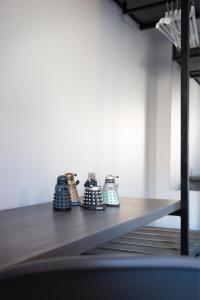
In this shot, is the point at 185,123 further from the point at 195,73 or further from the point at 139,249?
the point at 195,73

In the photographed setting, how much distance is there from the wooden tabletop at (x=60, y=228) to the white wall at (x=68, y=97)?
33 cm

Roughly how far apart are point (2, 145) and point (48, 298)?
1256 mm

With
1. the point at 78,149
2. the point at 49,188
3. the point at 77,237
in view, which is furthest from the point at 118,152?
the point at 77,237

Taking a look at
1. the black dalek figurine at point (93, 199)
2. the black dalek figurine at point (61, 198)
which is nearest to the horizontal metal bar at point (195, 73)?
the black dalek figurine at point (93, 199)

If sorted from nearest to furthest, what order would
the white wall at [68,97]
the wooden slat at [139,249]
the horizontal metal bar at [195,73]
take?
the white wall at [68,97]
the wooden slat at [139,249]
the horizontal metal bar at [195,73]

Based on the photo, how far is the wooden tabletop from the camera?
0.76 m

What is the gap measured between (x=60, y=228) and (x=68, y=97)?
3.84 ft

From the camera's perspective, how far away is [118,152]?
274 centimetres

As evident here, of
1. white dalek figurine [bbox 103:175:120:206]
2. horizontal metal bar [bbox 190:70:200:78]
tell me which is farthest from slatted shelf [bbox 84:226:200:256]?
horizontal metal bar [bbox 190:70:200:78]

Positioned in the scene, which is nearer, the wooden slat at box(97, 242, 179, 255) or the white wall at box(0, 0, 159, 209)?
the white wall at box(0, 0, 159, 209)

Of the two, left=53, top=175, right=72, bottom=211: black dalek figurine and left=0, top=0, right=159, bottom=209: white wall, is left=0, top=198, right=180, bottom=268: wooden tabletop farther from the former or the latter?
left=0, top=0, right=159, bottom=209: white wall

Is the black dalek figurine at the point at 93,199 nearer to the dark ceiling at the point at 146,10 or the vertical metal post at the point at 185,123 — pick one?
the vertical metal post at the point at 185,123

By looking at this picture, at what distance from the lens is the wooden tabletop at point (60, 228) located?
76 cm

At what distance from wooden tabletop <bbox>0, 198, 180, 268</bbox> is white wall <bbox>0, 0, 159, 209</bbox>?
327mm
